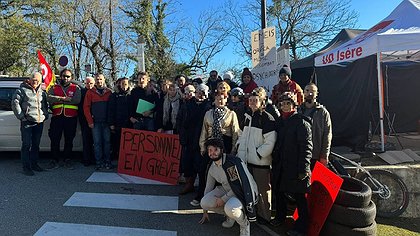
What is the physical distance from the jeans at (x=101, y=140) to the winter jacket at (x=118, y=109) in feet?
0.61

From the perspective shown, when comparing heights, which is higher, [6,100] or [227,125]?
[6,100]

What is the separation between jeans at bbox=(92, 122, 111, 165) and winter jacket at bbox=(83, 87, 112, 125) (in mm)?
127

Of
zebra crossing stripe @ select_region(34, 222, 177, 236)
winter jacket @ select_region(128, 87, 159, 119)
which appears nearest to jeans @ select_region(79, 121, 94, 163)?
winter jacket @ select_region(128, 87, 159, 119)

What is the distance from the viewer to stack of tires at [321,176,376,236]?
146 inches

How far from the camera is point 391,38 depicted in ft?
19.1

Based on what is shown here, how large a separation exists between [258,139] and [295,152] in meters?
0.53

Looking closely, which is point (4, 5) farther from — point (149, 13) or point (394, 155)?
point (394, 155)

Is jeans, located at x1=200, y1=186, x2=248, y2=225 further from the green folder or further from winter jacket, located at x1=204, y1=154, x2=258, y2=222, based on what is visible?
the green folder

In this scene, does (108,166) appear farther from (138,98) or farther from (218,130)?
(218,130)

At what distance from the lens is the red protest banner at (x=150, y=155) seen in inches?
241

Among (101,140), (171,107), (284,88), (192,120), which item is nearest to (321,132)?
(192,120)

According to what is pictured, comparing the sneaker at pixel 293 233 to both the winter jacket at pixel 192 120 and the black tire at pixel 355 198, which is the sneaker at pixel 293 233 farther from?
the winter jacket at pixel 192 120

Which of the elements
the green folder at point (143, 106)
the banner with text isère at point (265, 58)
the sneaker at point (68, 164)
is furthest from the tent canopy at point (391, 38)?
the sneaker at point (68, 164)

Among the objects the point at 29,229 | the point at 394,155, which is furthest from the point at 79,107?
the point at 394,155
